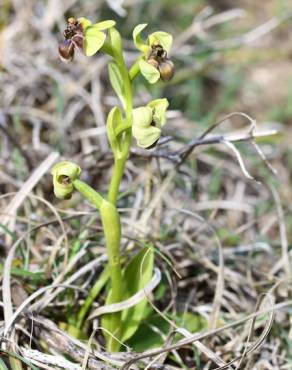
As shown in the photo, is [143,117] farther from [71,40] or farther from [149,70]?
[71,40]

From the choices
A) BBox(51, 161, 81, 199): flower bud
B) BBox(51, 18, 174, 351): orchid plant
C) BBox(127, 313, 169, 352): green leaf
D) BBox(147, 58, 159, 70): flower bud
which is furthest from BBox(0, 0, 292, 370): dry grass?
BBox(147, 58, 159, 70): flower bud

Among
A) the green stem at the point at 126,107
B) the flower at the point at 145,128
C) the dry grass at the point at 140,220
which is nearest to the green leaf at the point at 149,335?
the dry grass at the point at 140,220

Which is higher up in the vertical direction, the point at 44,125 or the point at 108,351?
the point at 44,125

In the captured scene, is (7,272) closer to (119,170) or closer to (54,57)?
(119,170)

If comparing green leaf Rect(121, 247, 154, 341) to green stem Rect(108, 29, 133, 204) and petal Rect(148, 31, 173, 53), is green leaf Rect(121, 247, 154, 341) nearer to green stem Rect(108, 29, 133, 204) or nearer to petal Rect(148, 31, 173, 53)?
green stem Rect(108, 29, 133, 204)

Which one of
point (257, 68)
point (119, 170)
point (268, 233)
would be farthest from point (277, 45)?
point (119, 170)

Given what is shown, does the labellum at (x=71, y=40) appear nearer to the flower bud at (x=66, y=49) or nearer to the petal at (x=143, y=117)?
the flower bud at (x=66, y=49)

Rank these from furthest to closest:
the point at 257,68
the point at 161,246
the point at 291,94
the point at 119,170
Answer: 1. the point at 257,68
2. the point at 291,94
3. the point at 161,246
4. the point at 119,170
